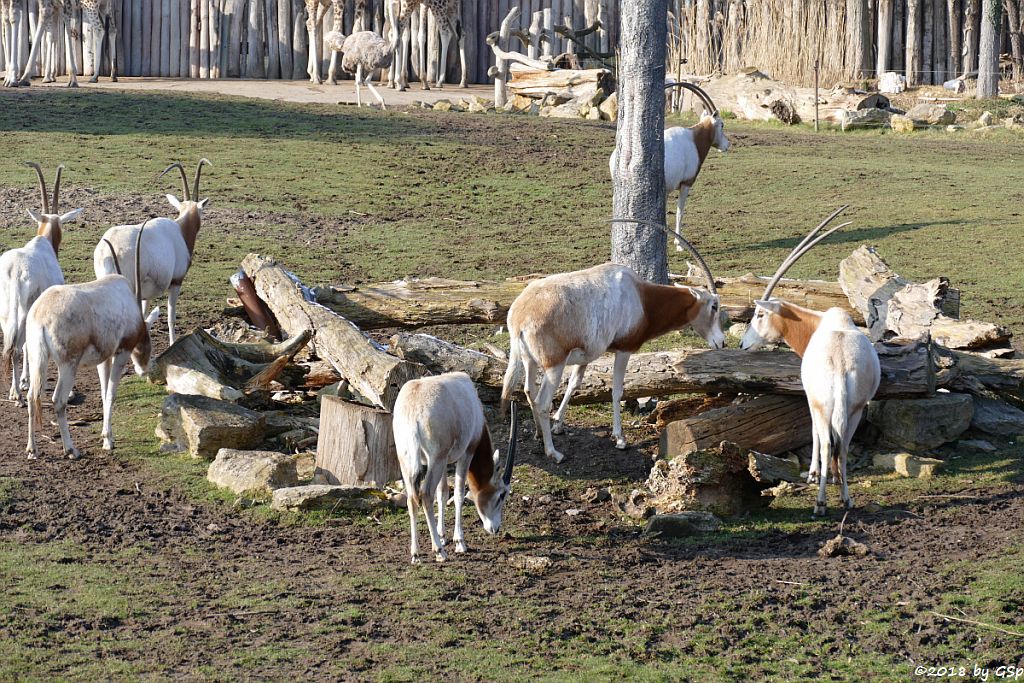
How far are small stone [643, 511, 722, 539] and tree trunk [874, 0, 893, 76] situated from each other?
2150cm

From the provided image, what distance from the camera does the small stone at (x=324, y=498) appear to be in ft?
23.2

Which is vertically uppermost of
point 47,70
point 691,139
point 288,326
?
point 47,70

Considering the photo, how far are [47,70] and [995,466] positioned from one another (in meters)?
21.8

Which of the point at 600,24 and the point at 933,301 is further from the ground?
the point at 600,24

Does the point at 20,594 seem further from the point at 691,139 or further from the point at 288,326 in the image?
the point at 691,139

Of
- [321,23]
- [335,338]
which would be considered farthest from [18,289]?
[321,23]

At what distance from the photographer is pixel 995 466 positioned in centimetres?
770

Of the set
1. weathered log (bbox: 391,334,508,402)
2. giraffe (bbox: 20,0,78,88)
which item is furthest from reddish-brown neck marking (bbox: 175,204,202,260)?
giraffe (bbox: 20,0,78,88)

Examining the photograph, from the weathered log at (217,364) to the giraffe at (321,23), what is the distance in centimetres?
1682

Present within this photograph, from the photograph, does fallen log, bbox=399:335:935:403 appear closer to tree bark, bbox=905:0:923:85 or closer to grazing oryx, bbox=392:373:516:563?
grazing oryx, bbox=392:373:516:563

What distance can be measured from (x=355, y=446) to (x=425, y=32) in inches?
803

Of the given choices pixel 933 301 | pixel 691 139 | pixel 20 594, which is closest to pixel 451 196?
pixel 691 139

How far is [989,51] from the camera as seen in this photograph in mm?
24547

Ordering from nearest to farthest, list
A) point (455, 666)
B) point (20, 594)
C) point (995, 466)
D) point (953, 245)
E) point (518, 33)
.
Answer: point (455, 666) < point (20, 594) < point (995, 466) < point (953, 245) < point (518, 33)
